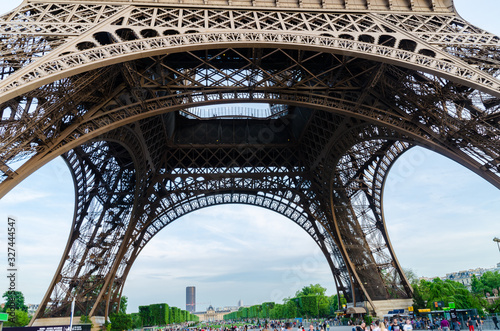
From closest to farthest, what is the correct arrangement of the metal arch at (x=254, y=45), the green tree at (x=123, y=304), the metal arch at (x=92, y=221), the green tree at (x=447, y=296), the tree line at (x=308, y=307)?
the metal arch at (x=254, y=45)
the metal arch at (x=92, y=221)
the green tree at (x=447, y=296)
the green tree at (x=123, y=304)
the tree line at (x=308, y=307)

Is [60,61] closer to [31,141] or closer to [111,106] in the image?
[31,141]

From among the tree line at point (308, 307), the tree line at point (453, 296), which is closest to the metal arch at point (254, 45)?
the tree line at point (453, 296)

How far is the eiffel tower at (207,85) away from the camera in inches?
604

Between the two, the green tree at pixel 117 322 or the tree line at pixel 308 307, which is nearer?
the green tree at pixel 117 322

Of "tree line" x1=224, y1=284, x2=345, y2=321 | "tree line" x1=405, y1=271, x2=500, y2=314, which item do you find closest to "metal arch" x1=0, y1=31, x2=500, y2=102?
"tree line" x1=405, y1=271, x2=500, y2=314

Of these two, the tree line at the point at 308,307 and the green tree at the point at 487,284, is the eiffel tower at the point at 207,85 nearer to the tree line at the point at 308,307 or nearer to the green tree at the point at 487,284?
the tree line at the point at 308,307

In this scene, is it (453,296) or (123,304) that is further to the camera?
(123,304)

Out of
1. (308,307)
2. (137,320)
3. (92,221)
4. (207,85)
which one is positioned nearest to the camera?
(207,85)

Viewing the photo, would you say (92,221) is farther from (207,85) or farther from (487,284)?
(487,284)

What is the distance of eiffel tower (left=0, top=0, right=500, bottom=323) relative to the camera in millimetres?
15336

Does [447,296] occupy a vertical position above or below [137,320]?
above

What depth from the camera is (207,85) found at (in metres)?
20.1

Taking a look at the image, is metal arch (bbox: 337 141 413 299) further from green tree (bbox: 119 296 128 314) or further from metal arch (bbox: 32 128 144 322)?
green tree (bbox: 119 296 128 314)

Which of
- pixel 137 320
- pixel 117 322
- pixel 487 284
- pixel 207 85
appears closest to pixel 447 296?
pixel 487 284
